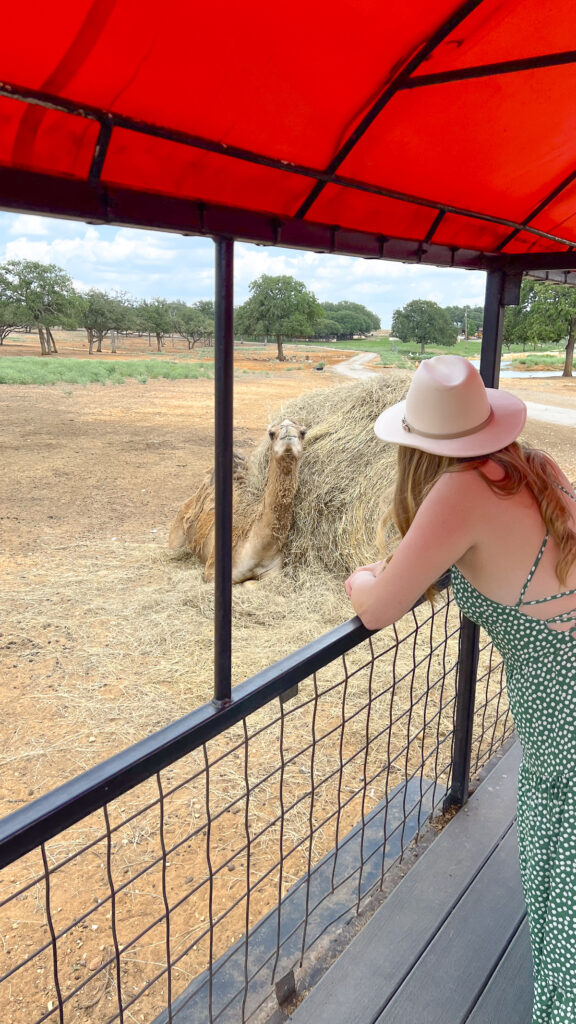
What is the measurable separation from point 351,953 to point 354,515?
486 cm

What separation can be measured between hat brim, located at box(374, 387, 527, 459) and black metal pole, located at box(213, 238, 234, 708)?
328mm

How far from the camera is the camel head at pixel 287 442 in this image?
6531 millimetres

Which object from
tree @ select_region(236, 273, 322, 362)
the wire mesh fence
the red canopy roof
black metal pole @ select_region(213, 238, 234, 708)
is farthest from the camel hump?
tree @ select_region(236, 273, 322, 362)

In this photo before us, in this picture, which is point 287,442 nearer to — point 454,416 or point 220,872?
point 220,872

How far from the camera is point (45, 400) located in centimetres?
2289

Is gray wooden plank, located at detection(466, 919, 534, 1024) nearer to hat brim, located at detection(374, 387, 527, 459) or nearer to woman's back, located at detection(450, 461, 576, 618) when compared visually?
woman's back, located at detection(450, 461, 576, 618)

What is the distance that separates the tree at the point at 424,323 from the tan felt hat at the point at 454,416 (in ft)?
89.3

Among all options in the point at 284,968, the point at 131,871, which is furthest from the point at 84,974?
the point at 284,968

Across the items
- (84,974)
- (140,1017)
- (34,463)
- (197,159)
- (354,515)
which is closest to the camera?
(197,159)

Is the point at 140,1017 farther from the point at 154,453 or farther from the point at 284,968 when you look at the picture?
the point at 154,453

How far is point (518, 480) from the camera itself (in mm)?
1248

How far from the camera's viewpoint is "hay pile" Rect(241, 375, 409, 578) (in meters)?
6.58

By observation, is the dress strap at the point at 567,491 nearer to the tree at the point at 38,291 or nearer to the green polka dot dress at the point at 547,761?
the green polka dot dress at the point at 547,761

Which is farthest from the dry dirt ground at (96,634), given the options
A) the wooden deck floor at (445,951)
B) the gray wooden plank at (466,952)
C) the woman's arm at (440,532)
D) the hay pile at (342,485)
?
the woman's arm at (440,532)
